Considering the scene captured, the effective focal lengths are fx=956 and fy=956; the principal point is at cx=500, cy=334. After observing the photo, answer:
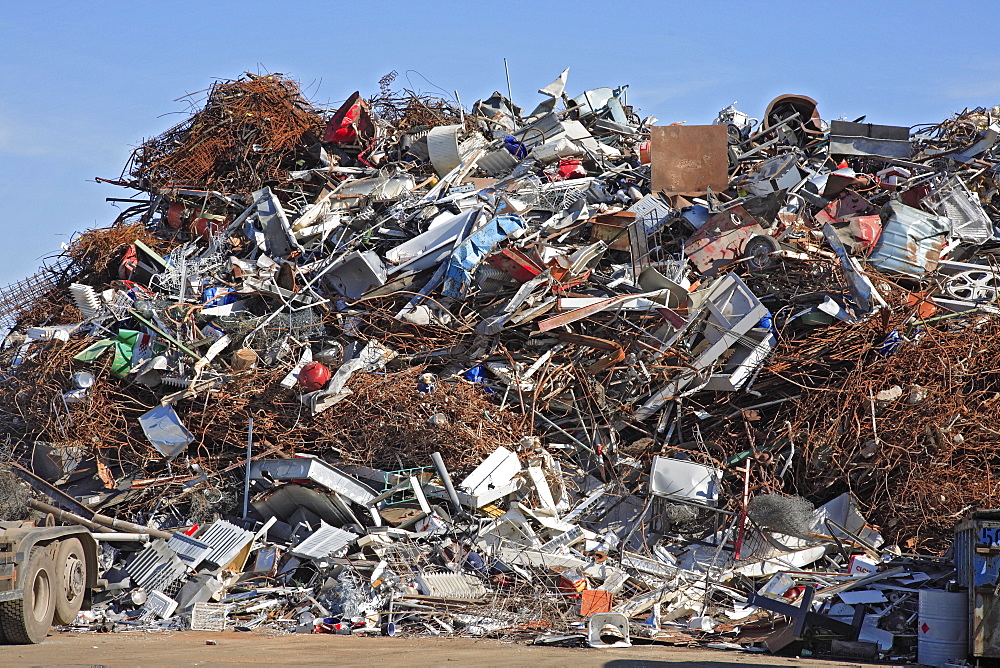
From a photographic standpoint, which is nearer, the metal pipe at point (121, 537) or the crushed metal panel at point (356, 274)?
the metal pipe at point (121, 537)

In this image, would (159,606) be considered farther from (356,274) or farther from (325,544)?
(356,274)

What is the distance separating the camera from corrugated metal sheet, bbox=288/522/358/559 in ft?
30.4

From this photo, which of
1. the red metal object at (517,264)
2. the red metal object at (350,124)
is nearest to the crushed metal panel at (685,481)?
the red metal object at (517,264)

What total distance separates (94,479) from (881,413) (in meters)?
8.70

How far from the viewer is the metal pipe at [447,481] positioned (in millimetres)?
9767

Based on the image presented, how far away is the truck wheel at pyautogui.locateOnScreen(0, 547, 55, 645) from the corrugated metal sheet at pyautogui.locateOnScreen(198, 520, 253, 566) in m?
1.59

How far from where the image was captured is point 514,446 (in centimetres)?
1027

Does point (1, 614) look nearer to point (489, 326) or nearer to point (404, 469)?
point (404, 469)

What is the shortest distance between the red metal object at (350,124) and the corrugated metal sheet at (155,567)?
7108mm

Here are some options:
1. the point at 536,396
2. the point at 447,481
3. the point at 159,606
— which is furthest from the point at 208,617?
the point at 536,396

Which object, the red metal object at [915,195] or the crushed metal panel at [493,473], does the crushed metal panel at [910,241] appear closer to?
the red metal object at [915,195]

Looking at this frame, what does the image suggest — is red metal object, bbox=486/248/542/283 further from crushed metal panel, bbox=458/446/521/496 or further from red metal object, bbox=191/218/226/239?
red metal object, bbox=191/218/226/239

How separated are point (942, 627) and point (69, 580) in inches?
283

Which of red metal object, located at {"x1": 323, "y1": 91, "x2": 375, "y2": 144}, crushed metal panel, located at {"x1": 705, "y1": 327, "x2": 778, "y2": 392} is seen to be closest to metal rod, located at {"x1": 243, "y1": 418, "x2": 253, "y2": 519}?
crushed metal panel, located at {"x1": 705, "y1": 327, "x2": 778, "y2": 392}
